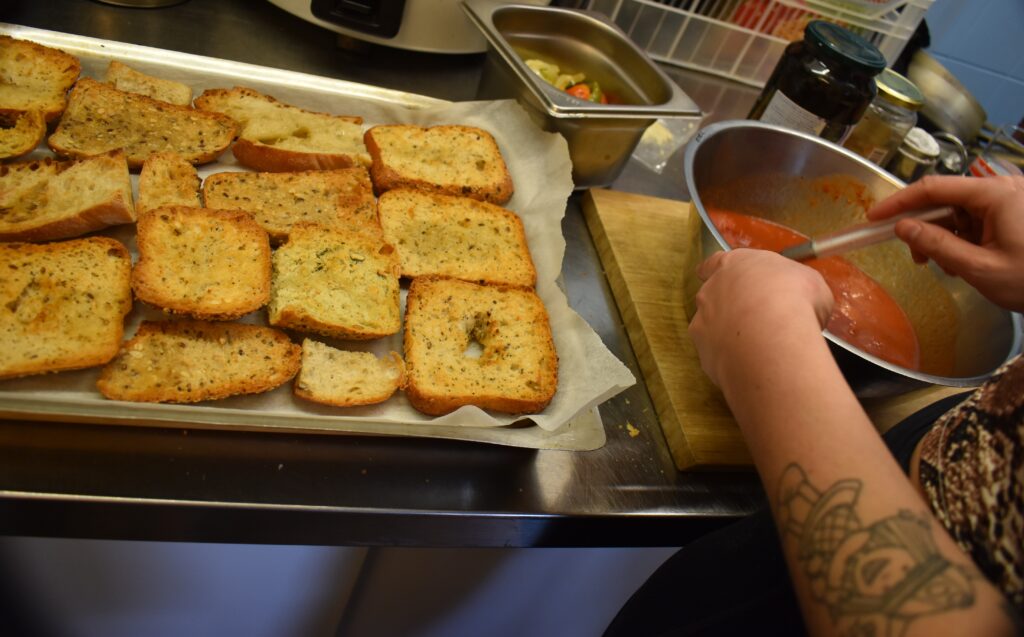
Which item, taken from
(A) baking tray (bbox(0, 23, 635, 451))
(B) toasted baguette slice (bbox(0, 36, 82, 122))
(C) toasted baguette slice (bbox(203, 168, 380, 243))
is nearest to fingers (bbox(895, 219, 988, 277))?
(A) baking tray (bbox(0, 23, 635, 451))

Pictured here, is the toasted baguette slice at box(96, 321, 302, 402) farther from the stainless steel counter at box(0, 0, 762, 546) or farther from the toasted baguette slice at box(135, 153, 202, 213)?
the toasted baguette slice at box(135, 153, 202, 213)

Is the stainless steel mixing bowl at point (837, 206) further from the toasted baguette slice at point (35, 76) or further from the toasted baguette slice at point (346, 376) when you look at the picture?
the toasted baguette slice at point (35, 76)

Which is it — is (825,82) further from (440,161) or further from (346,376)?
(346,376)

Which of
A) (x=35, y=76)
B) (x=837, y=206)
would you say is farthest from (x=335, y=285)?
(x=837, y=206)

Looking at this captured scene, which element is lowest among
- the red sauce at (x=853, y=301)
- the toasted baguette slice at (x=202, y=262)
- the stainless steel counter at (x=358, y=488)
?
the stainless steel counter at (x=358, y=488)

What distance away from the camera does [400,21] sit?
1716 millimetres

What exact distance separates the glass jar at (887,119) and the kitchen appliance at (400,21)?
1.02 meters

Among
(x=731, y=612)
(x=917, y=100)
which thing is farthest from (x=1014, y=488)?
(x=917, y=100)

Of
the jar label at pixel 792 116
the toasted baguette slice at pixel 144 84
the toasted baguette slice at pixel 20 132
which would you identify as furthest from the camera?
the jar label at pixel 792 116

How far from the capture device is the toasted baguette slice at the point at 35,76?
1.35 m

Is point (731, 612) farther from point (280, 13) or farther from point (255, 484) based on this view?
point (280, 13)

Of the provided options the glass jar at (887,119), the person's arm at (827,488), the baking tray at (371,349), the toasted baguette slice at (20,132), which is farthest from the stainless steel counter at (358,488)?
the glass jar at (887,119)

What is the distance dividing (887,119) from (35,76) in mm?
2199

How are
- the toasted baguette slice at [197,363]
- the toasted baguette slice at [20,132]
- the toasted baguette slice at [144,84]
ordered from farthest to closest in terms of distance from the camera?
the toasted baguette slice at [144,84] → the toasted baguette slice at [20,132] → the toasted baguette slice at [197,363]
